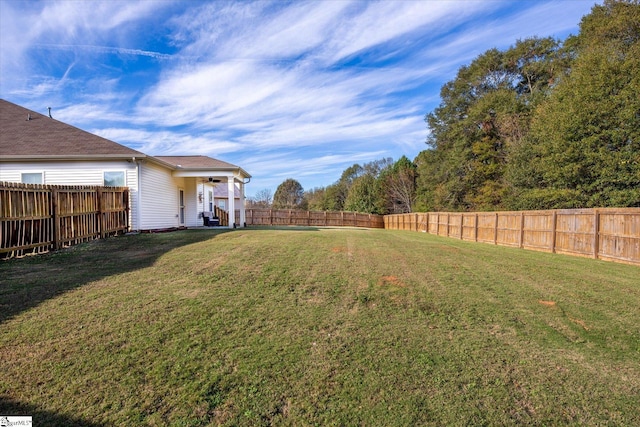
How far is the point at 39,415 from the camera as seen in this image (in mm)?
2604

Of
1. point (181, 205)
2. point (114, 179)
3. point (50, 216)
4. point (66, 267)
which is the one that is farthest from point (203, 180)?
point (66, 267)

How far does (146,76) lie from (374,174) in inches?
1839

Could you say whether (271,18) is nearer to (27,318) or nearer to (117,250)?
(117,250)

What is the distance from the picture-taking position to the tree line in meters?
18.0

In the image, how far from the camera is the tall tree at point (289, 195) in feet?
190

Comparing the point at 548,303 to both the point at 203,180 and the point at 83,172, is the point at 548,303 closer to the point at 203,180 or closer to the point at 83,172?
the point at 83,172

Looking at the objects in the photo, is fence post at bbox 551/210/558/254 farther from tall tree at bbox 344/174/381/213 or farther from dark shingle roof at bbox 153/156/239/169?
tall tree at bbox 344/174/381/213

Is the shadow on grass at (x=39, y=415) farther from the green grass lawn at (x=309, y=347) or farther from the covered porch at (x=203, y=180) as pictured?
the covered porch at (x=203, y=180)

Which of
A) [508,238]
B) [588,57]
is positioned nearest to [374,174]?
[588,57]

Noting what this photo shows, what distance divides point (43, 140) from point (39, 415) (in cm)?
1424

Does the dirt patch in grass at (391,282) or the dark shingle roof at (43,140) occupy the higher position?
the dark shingle roof at (43,140)

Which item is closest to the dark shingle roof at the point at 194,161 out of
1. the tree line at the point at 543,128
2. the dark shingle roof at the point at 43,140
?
the dark shingle roof at the point at 43,140

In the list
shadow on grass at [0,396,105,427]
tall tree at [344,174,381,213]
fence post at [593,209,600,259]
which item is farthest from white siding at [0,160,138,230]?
tall tree at [344,174,381,213]

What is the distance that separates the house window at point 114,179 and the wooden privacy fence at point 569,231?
15.4 m
